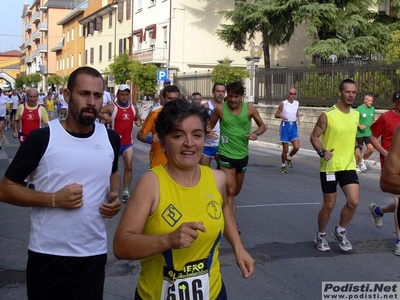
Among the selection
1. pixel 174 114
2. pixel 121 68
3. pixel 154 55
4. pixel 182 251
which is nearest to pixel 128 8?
pixel 154 55

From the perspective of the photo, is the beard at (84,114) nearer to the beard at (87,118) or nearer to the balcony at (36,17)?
the beard at (87,118)

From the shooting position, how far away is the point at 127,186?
9836 millimetres

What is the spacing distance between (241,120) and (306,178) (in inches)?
229

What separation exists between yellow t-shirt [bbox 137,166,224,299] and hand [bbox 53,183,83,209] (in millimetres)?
561

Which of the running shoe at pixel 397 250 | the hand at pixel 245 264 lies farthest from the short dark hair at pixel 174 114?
the running shoe at pixel 397 250

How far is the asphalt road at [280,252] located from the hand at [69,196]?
7.38ft

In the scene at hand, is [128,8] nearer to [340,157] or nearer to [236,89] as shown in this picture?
[236,89]

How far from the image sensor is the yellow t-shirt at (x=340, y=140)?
6793 millimetres

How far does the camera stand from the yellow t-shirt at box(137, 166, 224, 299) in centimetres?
278

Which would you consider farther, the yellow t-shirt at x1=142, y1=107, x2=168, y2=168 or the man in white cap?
the man in white cap

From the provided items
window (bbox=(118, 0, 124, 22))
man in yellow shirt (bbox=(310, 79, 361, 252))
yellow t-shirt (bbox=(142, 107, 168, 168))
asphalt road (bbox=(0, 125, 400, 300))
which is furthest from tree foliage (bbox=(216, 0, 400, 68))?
man in yellow shirt (bbox=(310, 79, 361, 252))

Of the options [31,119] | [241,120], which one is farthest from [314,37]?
[241,120]

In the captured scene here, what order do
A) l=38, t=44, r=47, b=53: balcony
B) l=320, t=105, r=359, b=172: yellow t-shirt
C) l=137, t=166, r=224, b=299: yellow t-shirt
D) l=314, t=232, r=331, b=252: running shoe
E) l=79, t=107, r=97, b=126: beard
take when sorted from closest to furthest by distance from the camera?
l=137, t=166, r=224, b=299: yellow t-shirt, l=79, t=107, r=97, b=126: beard, l=320, t=105, r=359, b=172: yellow t-shirt, l=314, t=232, r=331, b=252: running shoe, l=38, t=44, r=47, b=53: balcony

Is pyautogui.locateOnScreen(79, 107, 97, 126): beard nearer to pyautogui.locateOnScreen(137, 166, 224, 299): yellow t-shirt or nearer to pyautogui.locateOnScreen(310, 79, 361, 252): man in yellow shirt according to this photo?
pyautogui.locateOnScreen(137, 166, 224, 299): yellow t-shirt
